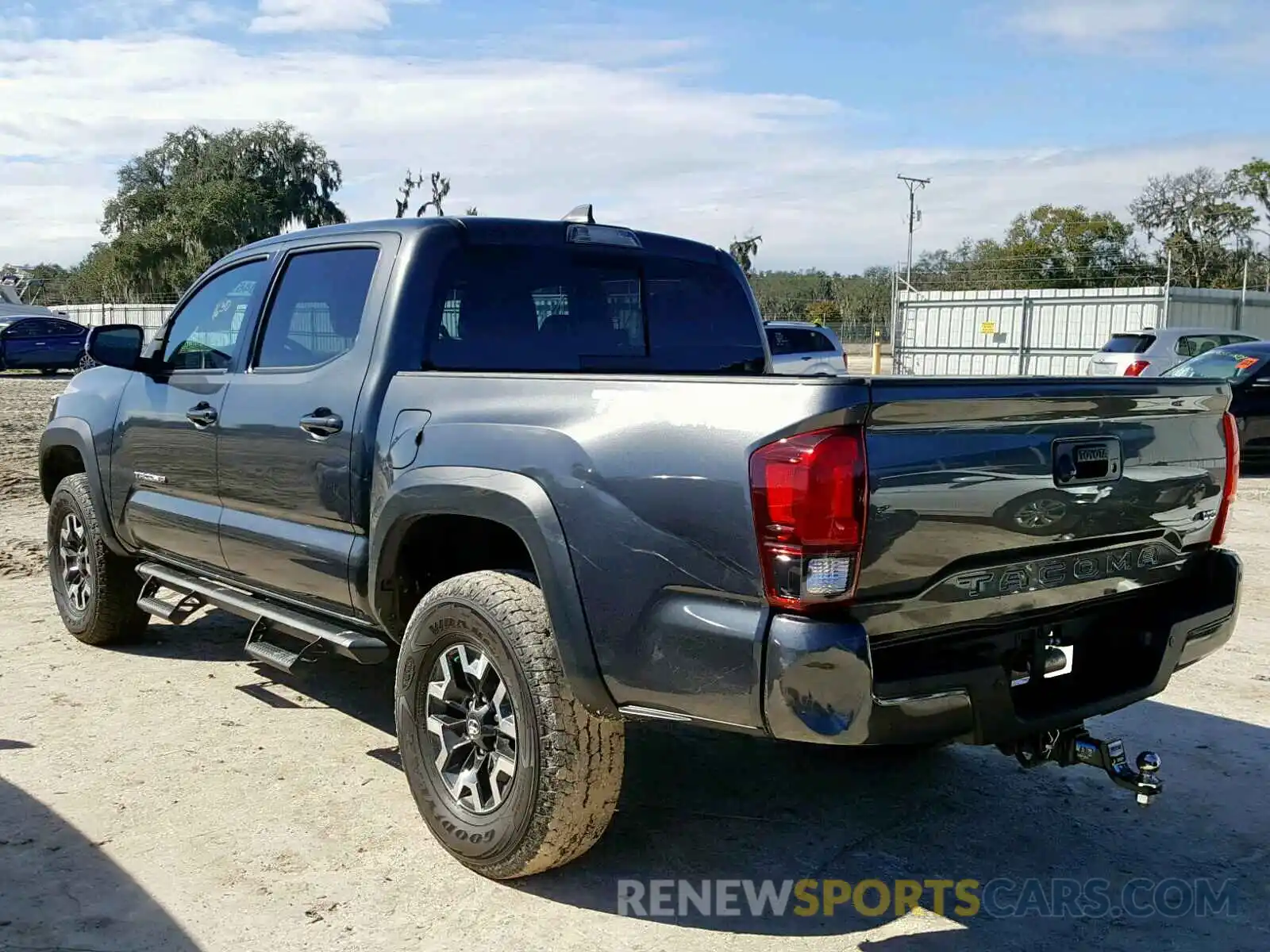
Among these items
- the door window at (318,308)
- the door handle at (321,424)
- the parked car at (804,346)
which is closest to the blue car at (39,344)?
the parked car at (804,346)

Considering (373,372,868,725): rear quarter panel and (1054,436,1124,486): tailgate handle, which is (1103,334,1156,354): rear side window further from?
(373,372,868,725): rear quarter panel

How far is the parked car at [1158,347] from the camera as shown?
1756cm

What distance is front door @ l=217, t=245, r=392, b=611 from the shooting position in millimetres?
4039

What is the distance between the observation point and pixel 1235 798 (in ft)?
13.5

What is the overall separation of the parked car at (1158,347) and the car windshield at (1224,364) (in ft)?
13.2

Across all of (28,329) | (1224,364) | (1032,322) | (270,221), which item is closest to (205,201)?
(270,221)

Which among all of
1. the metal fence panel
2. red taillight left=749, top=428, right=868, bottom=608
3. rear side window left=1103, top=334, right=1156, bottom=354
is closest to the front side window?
rear side window left=1103, top=334, right=1156, bottom=354

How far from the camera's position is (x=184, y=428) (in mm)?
4938

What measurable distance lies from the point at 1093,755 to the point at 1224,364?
10993 millimetres

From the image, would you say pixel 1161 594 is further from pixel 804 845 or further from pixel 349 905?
pixel 349 905

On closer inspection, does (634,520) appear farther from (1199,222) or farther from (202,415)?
(1199,222)

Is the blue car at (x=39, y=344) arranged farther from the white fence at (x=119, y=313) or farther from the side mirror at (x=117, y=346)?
the side mirror at (x=117, y=346)

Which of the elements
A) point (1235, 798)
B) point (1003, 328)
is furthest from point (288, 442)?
point (1003, 328)

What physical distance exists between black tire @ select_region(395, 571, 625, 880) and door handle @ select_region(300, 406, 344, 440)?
73 centimetres
